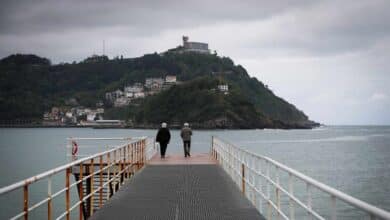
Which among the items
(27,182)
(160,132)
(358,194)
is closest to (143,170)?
(160,132)

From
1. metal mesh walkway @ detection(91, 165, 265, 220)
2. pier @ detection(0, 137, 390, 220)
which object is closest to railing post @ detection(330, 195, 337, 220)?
pier @ detection(0, 137, 390, 220)

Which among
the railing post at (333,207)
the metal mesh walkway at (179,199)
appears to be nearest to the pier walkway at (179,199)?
the metal mesh walkway at (179,199)

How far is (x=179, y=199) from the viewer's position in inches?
509

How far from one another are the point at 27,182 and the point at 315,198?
96.2ft

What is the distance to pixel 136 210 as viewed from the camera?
440 inches

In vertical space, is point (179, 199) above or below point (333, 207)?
below

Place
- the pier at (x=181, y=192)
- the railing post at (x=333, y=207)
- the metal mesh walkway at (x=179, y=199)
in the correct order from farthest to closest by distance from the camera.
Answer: the metal mesh walkway at (x=179, y=199) → the pier at (x=181, y=192) → the railing post at (x=333, y=207)

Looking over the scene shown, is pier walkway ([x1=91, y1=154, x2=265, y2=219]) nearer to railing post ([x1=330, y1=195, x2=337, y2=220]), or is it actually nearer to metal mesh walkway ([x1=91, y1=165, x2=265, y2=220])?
metal mesh walkway ([x1=91, y1=165, x2=265, y2=220])

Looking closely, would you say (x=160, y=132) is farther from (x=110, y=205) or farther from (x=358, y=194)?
(x=358, y=194)

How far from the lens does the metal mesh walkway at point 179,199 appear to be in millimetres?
10703

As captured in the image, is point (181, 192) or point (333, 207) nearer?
point (333, 207)

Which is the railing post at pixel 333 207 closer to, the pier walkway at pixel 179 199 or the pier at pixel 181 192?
the pier at pixel 181 192

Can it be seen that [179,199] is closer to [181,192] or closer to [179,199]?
[179,199]

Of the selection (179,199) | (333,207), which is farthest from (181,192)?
(333,207)
